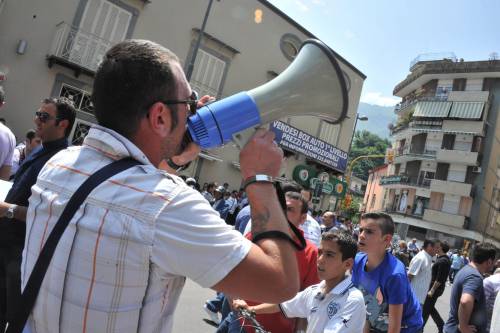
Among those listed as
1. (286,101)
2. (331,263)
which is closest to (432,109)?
(331,263)

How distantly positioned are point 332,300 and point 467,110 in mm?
39538

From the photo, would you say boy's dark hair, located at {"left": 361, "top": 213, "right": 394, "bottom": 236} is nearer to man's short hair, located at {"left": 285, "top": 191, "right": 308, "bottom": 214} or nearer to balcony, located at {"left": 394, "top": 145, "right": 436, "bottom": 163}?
man's short hair, located at {"left": 285, "top": 191, "right": 308, "bottom": 214}

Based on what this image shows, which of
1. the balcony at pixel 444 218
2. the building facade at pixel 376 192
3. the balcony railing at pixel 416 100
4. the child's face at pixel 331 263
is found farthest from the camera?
the building facade at pixel 376 192

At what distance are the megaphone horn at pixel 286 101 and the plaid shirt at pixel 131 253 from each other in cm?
44

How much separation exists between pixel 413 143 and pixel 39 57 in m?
36.4

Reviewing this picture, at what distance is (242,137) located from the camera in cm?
154

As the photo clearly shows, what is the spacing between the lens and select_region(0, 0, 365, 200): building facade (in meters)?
14.3

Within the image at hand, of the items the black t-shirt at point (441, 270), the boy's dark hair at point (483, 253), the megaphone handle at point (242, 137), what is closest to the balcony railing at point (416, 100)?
the black t-shirt at point (441, 270)

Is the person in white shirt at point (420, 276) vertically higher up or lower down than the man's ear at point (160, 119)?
lower down

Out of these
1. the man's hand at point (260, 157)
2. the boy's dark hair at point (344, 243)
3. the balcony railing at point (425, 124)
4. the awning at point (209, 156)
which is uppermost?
the balcony railing at point (425, 124)

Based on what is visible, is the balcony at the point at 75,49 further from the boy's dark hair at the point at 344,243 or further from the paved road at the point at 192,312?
the boy's dark hair at the point at 344,243

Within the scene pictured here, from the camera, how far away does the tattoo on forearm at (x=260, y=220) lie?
121cm

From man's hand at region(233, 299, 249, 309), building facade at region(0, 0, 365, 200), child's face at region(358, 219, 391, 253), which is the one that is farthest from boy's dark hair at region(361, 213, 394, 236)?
→ building facade at region(0, 0, 365, 200)

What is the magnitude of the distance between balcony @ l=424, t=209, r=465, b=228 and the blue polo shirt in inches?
1439
